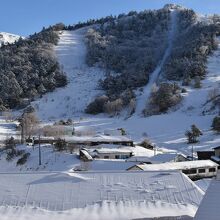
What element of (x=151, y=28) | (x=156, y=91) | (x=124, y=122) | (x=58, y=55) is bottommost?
(x=124, y=122)

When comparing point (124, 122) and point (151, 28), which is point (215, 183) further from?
point (151, 28)

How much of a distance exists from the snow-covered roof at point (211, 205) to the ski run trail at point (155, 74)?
263 ft

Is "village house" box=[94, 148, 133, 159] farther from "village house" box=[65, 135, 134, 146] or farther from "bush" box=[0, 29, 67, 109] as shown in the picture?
"bush" box=[0, 29, 67, 109]

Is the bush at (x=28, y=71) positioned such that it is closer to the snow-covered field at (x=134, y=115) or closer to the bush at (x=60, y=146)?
the snow-covered field at (x=134, y=115)

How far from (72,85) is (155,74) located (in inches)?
824

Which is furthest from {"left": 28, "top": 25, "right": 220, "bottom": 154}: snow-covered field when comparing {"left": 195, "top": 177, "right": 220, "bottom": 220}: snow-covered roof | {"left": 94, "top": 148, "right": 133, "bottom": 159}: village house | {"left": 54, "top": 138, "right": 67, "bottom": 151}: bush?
{"left": 195, "top": 177, "right": 220, "bottom": 220}: snow-covered roof

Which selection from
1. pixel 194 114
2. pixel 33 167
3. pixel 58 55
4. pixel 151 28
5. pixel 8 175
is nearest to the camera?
pixel 8 175

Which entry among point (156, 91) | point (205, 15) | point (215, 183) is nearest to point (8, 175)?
point (215, 183)

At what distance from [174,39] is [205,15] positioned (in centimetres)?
2224

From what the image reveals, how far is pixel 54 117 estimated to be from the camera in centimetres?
10006

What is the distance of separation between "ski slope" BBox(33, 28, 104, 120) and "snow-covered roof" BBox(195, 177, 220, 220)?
87.4 meters

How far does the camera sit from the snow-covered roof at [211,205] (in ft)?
39.6

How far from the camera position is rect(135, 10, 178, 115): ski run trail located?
97.1 meters

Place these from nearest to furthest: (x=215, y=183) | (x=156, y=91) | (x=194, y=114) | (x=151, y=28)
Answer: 1. (x=215, y=183)
2. (x=194, y=114)
3. (x=156, y=91)
4. (x=151, y=28)
